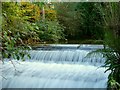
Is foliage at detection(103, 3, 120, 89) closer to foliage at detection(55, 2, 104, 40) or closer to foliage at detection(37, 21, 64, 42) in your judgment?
foliage at detection(37, 21, 64, 42)

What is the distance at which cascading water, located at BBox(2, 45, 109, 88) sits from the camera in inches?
161

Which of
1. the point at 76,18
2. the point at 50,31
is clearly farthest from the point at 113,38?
the point at 76,18

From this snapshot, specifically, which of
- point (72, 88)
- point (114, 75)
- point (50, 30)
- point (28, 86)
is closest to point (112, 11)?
point (114, 75)

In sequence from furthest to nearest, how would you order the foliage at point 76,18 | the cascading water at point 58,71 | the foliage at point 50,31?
the foliage at point 76,18 → the foliage at point 50,31 → the cascading water at point 58,71

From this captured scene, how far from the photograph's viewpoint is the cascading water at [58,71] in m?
4.10

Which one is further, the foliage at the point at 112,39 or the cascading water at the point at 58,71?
the cascading water at the point at 58,71

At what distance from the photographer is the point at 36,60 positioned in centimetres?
569

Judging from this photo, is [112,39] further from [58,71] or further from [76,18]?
[76,18]

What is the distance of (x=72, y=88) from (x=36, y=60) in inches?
73.4

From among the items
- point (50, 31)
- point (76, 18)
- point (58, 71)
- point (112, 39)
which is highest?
point (112, 39)

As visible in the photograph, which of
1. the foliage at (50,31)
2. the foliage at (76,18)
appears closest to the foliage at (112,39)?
the foliage at (50,31)

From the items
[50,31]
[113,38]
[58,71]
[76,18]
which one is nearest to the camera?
[113,38]

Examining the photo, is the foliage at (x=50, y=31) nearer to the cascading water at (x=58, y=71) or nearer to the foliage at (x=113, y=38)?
the cascading water at (x=58, y=71)

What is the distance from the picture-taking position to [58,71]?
15.4ft
